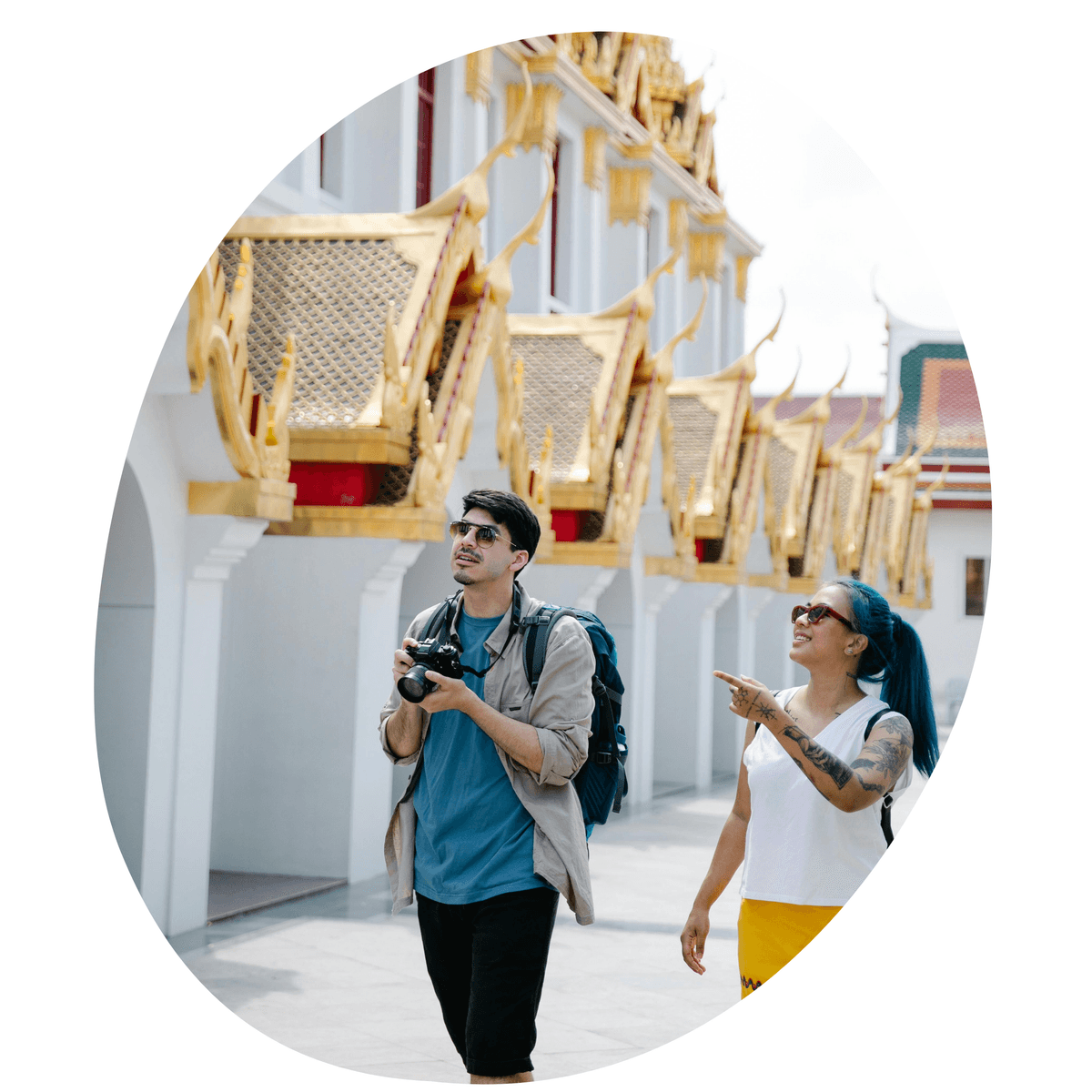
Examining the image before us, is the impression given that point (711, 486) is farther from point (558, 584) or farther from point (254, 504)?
point (254, 504)

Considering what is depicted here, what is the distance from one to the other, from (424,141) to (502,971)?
11.1 m

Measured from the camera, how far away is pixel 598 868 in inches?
382

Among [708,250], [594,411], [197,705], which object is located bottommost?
[197,705]

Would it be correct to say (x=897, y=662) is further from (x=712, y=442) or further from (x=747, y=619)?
(x=747, y=619)

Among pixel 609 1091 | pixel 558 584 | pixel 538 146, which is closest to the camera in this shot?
pixel 609 1091

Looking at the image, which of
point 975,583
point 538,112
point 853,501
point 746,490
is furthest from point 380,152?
point 975,583

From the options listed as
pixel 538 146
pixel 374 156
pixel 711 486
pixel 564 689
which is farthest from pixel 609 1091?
pixel 538 146

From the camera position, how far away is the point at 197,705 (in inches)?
269

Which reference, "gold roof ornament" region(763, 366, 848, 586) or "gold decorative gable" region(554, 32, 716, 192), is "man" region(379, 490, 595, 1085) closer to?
"gold decorative gable" region(554, 32, 716, 192)

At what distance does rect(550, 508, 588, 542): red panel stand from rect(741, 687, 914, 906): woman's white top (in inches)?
305

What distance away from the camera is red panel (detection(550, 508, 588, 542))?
35.8 ft

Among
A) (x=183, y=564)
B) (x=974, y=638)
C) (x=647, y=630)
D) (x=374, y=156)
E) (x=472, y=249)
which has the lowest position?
(x=974, y=638)

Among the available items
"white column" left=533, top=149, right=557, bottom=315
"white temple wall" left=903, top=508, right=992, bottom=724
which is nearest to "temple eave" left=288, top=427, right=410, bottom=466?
"white column" left=533, top=149, right=557, bottom=315

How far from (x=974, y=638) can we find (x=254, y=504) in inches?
1020
